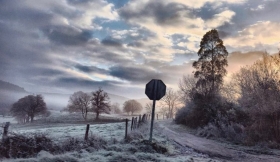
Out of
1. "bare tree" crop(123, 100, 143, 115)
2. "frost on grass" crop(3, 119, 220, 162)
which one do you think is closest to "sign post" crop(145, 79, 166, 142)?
"frost on grass" crop(3, 119, 220, 162)

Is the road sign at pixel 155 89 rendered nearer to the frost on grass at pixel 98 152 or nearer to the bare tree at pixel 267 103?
the frost on grass at pixel 98 152

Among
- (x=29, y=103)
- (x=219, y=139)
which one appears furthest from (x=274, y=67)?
(x=29, y=103)

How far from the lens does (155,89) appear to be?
536 inches

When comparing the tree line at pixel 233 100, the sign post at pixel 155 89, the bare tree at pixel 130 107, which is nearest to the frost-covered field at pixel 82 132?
the sign post at pixel 155 89

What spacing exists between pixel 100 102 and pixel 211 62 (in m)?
39.4

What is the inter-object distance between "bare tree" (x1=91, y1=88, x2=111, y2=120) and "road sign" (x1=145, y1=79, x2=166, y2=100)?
54784 millimetres

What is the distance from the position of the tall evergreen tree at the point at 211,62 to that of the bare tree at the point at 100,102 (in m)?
36.7

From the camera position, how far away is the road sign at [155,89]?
13.6m

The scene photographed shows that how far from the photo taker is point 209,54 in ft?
124

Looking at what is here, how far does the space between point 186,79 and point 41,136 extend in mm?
42014

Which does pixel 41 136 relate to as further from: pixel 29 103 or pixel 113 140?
pixel 29 103

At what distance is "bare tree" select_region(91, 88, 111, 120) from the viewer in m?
66.7

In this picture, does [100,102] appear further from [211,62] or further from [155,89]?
[155,89]

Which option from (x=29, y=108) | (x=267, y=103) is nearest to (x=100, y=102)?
(x=29, y=108)
